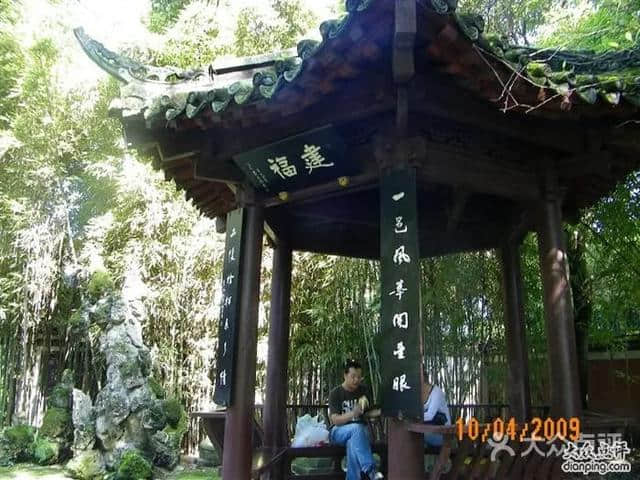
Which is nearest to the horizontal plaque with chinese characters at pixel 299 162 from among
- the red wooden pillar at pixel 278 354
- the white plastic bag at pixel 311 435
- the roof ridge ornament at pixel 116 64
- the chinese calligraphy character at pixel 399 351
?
the roof ridge ornament at pixel 116 64

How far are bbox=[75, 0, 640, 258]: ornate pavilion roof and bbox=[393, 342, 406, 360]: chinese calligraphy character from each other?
3.45 feet

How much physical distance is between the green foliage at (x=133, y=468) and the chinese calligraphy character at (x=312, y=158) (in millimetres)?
5486

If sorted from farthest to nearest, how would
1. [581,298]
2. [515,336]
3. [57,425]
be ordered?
[57,425], [581,298], [515,336]

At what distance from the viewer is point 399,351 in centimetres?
285

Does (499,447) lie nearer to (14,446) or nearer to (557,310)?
(557,310)

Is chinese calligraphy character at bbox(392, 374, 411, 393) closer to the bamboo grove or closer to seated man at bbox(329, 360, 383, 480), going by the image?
seated man at bbox(329, 360, 383, 480)

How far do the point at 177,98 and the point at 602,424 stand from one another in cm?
318

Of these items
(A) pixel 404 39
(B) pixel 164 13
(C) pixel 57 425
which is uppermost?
(B) pixel 164 13

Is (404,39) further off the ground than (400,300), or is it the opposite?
(404,39)

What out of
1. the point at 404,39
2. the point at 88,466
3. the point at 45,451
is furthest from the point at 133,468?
the point at 404,39

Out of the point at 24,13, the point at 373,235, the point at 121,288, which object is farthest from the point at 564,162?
the point at 24,13

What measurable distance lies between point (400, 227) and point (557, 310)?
131 cm

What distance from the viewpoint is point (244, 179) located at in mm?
3779

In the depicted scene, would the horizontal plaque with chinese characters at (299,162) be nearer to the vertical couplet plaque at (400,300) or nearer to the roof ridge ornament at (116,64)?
the vertical couplet plaque at (400,300)
